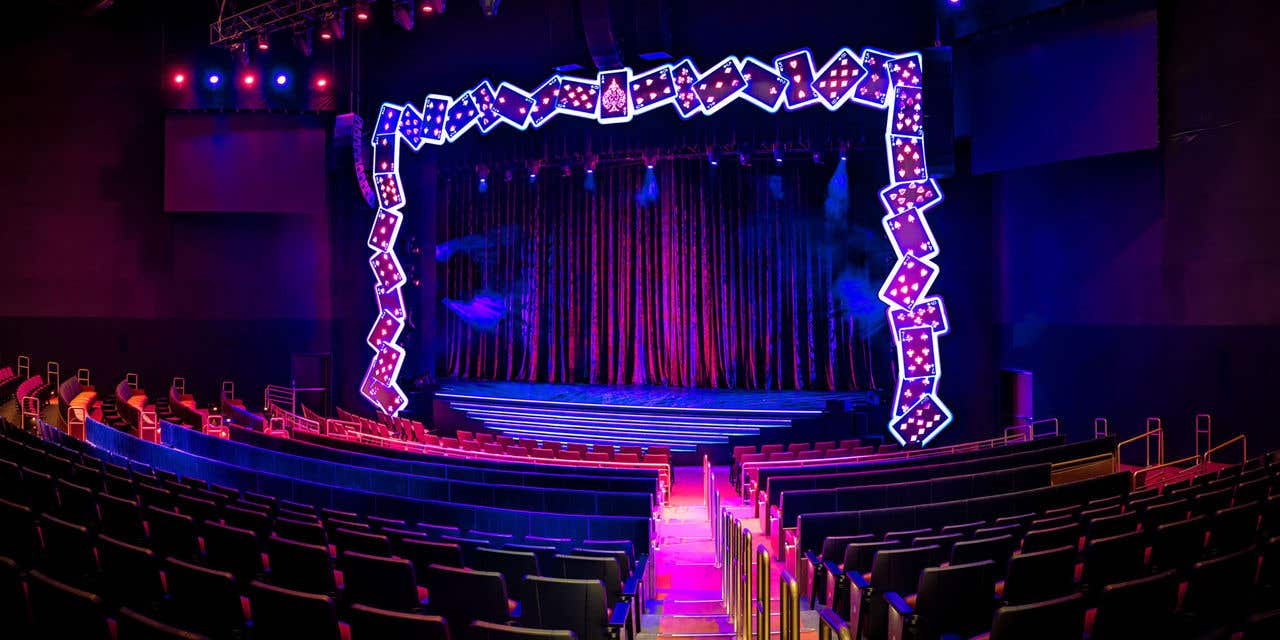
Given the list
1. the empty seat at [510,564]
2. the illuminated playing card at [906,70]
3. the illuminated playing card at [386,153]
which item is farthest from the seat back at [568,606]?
the illuminated playing card at [386,153]

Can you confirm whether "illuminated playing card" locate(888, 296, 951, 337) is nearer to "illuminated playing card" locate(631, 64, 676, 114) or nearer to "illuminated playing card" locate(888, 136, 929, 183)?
"illuminated playing card" locate(888, 136, 929, 183)

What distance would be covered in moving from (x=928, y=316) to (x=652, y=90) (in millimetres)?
6757

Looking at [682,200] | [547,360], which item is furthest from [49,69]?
[682,200]

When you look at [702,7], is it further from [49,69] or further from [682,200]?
[49,69]

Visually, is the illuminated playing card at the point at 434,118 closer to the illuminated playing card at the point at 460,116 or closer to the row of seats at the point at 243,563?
the illuminated playing card at the point at 460,116

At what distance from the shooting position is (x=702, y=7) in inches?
658

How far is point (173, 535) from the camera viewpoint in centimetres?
529

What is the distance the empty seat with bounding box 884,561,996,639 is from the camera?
4.11 meters

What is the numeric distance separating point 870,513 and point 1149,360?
9.17m

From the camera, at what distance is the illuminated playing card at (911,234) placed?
576 inches

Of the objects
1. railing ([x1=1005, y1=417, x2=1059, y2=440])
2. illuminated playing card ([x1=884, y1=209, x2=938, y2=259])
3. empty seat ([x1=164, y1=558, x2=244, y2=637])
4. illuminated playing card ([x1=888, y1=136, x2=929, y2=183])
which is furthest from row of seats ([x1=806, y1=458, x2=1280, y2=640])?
illuminated playing card ([x1=888, y1=136, x2=929, y2=183])

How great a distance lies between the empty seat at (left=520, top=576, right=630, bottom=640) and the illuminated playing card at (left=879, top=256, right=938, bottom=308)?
1161 centimetres

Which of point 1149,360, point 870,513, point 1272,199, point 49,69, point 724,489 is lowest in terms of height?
point 724,489

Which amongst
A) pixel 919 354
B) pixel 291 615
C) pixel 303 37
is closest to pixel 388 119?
pixel 303 37
